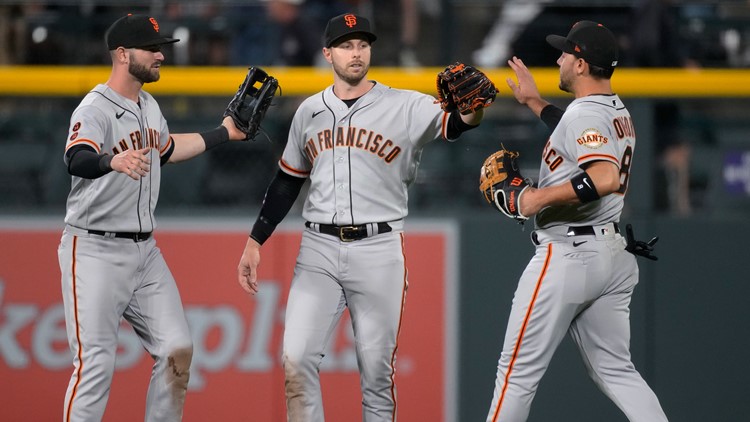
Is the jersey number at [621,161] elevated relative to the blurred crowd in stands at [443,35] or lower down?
lower down

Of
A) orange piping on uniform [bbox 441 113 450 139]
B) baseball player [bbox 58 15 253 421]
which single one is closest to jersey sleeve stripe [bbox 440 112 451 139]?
orange piping on uniform [bbox 441 113 450 139]

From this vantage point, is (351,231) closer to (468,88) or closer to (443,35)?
(468,88)

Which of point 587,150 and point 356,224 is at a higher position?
point 587,150

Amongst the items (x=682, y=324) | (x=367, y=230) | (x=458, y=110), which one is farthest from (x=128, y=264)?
(x=682, y=324)

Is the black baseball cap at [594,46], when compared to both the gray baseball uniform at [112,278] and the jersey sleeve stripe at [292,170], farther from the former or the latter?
the gray baseball uniform at [112,278]

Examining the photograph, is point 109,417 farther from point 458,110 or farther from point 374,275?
point 458,110

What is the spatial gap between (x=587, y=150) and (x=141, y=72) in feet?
6.24

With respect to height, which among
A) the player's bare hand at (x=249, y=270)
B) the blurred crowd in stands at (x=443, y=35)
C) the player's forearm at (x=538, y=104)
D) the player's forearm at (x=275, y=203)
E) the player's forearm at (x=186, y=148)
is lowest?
the player's bare hand at (x=249, y=270)

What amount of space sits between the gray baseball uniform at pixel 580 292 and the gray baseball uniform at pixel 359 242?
1.66 ft

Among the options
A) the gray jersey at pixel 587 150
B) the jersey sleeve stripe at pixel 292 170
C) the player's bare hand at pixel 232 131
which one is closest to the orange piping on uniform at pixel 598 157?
the gray jersey at pixel 587 150

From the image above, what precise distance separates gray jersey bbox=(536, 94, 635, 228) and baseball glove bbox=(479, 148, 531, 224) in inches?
5.9

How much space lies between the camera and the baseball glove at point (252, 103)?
4.92m

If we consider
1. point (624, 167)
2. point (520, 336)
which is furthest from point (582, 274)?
point (624, 167)

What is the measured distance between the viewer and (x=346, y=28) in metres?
4.57
